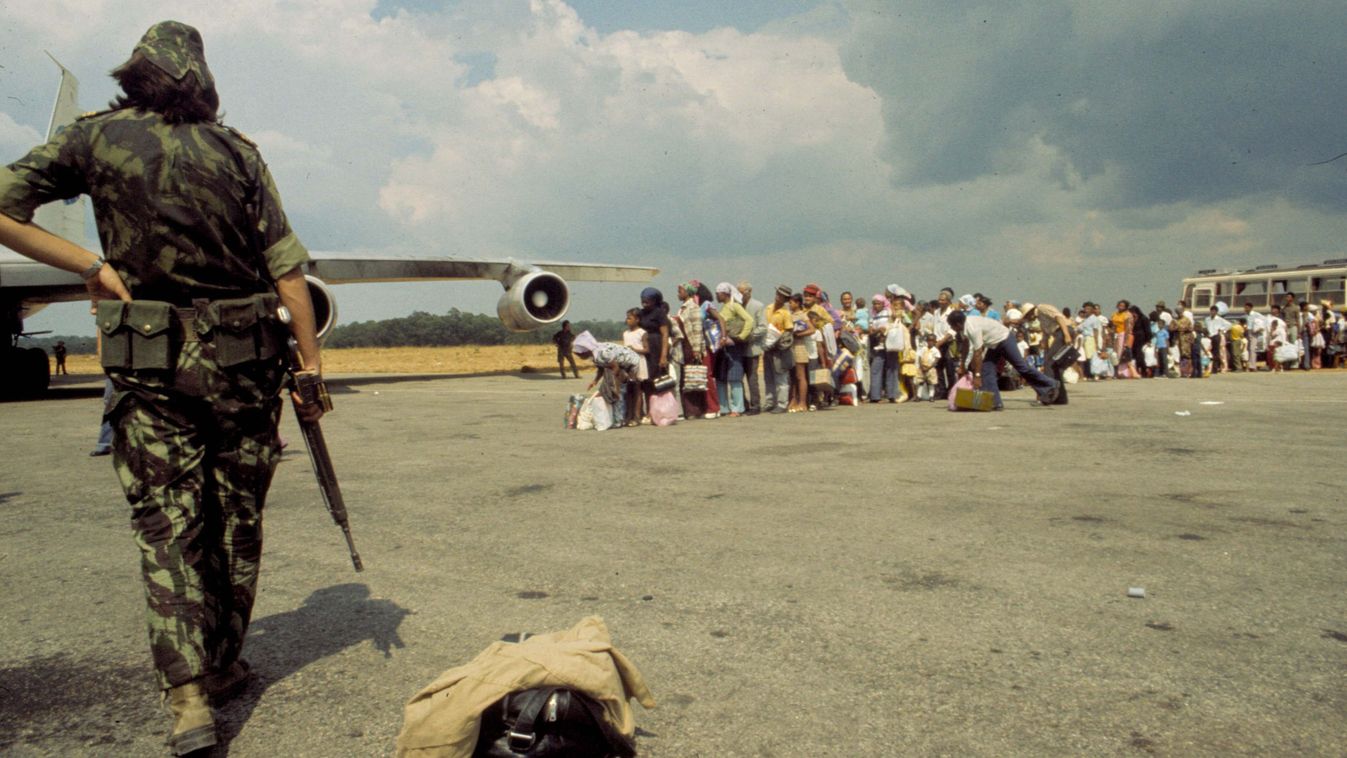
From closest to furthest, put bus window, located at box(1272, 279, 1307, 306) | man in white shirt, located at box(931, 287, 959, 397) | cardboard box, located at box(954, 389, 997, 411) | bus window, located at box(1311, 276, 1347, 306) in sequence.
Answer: cardboard box, located at box(954, 389, 997, 411) < man in white shirt, located at box(931, 287, 959, 397) < bus window, located at box(1311, 276, 1347, 306) < bus window, located at box(1272, 279, 1307, 306)

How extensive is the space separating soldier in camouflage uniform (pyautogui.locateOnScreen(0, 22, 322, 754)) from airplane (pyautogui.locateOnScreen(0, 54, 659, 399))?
1203 centimetres

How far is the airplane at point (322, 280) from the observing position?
50.0ft

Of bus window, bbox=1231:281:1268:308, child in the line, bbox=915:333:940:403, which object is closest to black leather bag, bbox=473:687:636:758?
child in the line, bbox=915:333:940:403

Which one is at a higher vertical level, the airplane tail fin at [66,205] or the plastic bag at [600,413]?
the airplane tail fin at [66,205]

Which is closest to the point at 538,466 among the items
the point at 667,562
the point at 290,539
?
the point at 290,539

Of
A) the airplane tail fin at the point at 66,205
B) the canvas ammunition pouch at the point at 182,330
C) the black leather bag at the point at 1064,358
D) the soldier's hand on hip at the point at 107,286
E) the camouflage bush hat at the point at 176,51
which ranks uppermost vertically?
the airplane tail fin at the point at 66,205

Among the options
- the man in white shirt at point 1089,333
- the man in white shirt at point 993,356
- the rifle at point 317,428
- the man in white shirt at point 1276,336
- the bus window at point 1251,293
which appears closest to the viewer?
the rifle at point 317,428

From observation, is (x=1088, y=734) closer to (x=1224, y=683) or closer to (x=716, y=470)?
(x=1224, y=683)

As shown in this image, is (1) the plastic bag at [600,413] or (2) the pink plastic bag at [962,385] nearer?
(1) the plastic bag at [600,413]

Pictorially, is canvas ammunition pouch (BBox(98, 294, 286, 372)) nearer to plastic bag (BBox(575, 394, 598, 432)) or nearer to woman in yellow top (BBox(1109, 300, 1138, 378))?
plastic bag (BBox(575, 394, 598, 432))

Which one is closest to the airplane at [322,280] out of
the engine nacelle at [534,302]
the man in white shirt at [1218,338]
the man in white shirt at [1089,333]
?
the engine nacelle at [534,302]

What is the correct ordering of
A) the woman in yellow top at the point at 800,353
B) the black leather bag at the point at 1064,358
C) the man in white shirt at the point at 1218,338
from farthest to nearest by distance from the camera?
the man in white shirt at the point at 1218,338
the black leather bag at the point at 1064,358
the woman in yellow top at the point at 800,353

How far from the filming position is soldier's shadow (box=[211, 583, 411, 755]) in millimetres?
2924

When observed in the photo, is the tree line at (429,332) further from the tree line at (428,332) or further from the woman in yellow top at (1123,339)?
the woman in yellow top at (1123,339)
